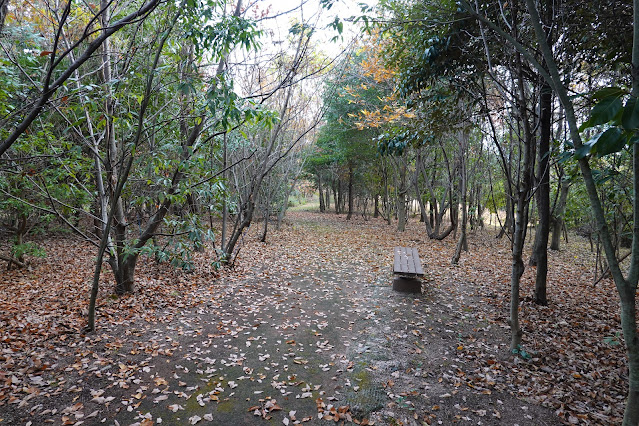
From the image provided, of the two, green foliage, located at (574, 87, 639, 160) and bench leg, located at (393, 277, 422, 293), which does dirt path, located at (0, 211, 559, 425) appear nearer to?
bench leg, located at (393, 277, 422, 293)

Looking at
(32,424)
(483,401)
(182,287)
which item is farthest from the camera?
A: (182,287)

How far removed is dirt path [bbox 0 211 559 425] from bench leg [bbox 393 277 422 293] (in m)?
0.18

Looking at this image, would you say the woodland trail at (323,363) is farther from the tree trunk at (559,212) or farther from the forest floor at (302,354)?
the tree trunk at (559,212)

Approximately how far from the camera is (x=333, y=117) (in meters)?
17.0

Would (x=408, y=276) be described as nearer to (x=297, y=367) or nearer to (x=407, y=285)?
(x=407, y=285)

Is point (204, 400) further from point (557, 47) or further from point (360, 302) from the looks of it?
point (557, 47)

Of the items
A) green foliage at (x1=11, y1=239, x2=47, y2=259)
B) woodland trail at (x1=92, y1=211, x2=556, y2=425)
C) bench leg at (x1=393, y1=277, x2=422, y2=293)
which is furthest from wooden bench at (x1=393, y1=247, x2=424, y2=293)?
green foliage at (x1=11, y1=239, x2=47, y2=259)

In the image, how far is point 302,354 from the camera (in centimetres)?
399

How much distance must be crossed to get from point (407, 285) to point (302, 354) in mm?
3002

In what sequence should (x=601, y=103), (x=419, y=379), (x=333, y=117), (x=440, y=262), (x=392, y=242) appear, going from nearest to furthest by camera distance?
1. (x=601, y=103)
2. (x=419, y=379)
3. (x=440, y=262)
4. (x=392, y=242)
5. (x=333, y=117)

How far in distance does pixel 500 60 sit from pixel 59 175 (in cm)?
674

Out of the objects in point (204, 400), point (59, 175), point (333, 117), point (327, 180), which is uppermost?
point (333, 117)

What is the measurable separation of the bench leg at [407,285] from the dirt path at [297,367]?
18 cm

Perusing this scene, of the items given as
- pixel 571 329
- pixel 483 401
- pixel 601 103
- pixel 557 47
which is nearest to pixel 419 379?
pixel 483 401
